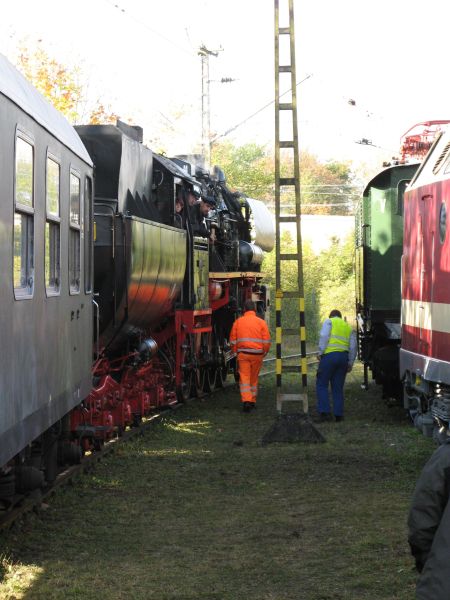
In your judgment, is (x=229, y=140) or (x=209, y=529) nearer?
(x=209, y=529)

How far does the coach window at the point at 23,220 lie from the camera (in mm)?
6706

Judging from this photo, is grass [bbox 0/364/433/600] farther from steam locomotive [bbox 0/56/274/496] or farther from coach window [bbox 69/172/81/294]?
coach window [bbox 69/172/81/294]

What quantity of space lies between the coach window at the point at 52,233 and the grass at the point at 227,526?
6.26 feet

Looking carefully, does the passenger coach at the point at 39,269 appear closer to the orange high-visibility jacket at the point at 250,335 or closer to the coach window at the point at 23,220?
the coach window at the point at 23,220

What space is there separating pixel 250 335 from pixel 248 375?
2.21 ft

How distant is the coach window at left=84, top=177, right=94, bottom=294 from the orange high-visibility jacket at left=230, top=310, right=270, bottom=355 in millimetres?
8163

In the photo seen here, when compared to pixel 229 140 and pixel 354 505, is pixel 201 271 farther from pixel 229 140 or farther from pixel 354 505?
pixel 229 140

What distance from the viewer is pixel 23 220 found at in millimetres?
7016

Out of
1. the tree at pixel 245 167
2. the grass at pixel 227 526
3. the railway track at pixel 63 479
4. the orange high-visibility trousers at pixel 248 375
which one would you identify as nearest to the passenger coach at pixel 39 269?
the railway track at pixel 63 479

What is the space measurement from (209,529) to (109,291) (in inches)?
193

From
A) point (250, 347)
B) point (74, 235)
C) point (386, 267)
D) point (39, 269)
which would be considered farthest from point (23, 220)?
point (250, 347)

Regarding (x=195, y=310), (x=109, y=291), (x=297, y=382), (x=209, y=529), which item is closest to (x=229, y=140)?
(x=297, y=382)

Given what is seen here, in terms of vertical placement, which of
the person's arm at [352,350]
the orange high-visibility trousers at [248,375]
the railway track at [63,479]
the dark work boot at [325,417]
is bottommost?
the dark work boot at [325,417]

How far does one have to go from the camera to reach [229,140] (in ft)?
243
